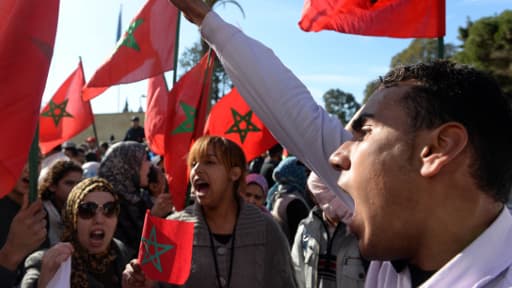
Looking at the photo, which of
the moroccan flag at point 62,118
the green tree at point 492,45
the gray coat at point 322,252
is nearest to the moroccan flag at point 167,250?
A: the gray coat at point 322,252

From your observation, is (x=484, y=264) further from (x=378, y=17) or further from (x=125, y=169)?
(x=125, y=169)

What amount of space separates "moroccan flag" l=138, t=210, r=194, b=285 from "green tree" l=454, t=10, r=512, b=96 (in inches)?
1042

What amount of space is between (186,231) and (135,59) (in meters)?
2.38

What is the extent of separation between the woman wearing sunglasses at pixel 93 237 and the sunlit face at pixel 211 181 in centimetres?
48

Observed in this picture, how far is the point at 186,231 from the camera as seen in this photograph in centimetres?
236

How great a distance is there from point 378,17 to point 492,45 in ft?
92.6

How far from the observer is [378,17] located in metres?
2.83

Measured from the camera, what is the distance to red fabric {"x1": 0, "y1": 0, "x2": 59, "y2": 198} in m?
1.81

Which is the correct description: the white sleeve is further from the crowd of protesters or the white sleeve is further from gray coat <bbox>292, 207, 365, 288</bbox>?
gray coat <bbox>292, 207, 365, 288</bbox>

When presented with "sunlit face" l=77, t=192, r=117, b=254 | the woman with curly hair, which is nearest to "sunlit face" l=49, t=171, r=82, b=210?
the woman with curly hair

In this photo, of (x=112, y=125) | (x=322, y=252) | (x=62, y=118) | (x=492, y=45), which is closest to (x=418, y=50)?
(x=492, y=45)

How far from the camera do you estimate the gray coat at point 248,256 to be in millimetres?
2664

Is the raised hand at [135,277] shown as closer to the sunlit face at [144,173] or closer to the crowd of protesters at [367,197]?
the crowd of protesters at [367,197]

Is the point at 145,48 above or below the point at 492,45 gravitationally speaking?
below
